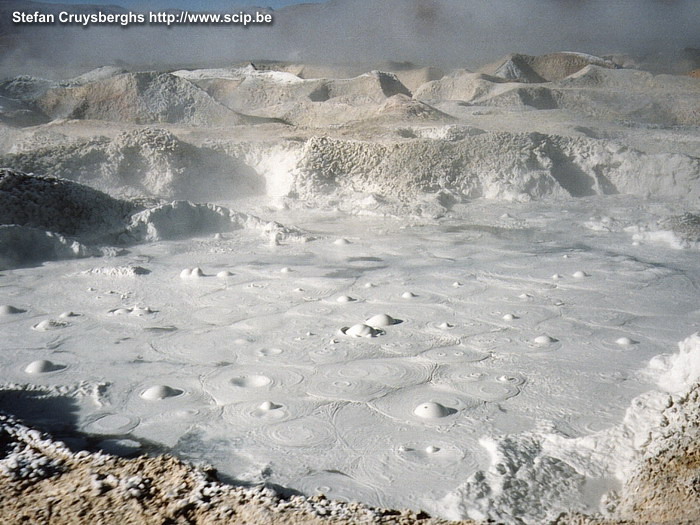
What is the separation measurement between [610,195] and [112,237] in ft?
10.2

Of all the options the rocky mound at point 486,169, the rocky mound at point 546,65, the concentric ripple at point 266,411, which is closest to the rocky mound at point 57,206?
the rocky mound at point 486,169

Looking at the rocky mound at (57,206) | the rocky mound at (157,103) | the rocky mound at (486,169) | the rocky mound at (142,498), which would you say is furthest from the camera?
the rocky mound at (157,103)

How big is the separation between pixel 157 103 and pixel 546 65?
8328 millimetres

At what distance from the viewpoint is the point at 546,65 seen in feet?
39.3

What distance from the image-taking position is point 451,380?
1512 millimetres

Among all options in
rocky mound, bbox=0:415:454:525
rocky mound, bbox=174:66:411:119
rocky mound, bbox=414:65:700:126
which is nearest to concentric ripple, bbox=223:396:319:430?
rocky mound, bbox=0:415:454:525

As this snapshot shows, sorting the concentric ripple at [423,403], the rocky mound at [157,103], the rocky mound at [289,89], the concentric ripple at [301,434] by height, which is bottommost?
the concentric ripple at [301,434]

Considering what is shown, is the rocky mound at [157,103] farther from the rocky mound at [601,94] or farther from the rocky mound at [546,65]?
the rocky mound at [546,65]

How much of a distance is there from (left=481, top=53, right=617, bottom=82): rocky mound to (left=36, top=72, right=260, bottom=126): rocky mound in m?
7.12

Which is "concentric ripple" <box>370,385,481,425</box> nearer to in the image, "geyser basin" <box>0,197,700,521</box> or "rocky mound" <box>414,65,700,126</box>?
"geyser basin" <box>0,197,700,521</box>

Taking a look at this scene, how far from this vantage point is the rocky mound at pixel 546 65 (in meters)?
11.8

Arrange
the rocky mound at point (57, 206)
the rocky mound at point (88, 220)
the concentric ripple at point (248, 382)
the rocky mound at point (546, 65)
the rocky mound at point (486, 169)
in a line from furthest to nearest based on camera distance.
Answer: the rocky mound at point (546, 65)
the rocky mound at point (486, 169)
the rocky mound at point (57, 206)
the rocky mound at point (88, 220)
the concentric ripple at point (248, 382)

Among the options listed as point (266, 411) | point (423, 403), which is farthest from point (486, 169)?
point (266, 411)

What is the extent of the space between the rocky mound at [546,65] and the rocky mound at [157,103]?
23.4ft
